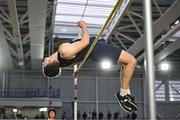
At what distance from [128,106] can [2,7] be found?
53.6 feet

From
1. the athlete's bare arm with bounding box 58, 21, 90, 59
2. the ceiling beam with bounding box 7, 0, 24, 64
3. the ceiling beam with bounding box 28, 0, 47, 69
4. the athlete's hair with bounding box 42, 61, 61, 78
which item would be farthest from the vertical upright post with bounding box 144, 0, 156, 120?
the ceiling beam with bounding box 7, 0, 24, 64

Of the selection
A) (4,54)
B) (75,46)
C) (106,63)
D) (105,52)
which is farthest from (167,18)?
(75,46)

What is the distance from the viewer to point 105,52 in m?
5.97

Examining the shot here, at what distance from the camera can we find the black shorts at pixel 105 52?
5934mm

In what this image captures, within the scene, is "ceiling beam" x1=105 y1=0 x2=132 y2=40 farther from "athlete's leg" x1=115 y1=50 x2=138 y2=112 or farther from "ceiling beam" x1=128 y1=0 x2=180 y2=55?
"athlete's leg" x1=115 y1=50 x2=138 y2=112

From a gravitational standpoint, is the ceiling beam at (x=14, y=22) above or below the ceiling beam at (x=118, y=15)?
below

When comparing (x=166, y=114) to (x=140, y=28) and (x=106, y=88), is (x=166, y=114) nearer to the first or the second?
(x=106, y=88)

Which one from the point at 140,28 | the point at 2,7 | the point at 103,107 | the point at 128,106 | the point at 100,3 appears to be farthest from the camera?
the point at 103,107

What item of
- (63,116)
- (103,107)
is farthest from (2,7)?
(103,107)

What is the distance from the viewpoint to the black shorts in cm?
593

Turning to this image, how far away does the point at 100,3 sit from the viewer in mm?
22938

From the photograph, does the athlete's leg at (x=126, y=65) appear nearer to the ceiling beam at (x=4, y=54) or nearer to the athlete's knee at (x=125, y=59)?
the athlete's knee at (x=125, y=59)

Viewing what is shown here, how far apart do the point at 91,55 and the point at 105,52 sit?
0.31 metres

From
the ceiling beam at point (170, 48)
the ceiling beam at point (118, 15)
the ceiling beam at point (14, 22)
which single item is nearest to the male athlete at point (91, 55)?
the ceiling beam at point (14, 22)
